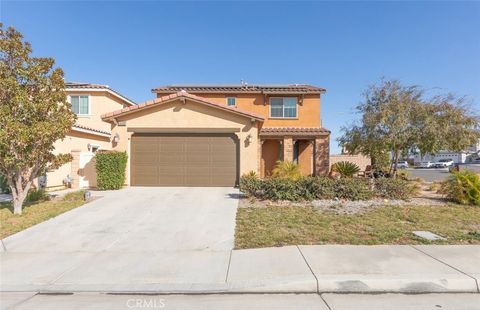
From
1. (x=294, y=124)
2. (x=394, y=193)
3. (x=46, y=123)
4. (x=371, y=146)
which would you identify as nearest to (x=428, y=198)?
(x=394, y=193)

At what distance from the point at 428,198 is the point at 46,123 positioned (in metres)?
13.2

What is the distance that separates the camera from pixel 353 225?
272 inches

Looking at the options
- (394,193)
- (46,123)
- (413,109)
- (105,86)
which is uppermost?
(105,86)

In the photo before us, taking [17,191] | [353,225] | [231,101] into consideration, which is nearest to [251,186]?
[353,225]

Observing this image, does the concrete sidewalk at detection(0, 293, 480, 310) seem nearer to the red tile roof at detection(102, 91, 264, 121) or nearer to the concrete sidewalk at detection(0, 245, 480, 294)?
the concrete sidewalk at detection(0, 245, 480, 294)

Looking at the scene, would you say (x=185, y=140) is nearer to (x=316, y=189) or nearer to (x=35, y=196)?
(x=35, y=196)

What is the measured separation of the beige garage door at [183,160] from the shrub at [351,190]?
16.8 ft

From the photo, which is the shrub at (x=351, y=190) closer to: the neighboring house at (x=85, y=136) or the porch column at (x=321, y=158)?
the porch column at (x=321, y=158)

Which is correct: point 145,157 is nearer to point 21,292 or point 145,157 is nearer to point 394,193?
point 21,292

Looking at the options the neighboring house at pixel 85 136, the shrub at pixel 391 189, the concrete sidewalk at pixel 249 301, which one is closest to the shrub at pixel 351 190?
the shrub at pixel 391 189

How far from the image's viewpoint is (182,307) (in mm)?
3555

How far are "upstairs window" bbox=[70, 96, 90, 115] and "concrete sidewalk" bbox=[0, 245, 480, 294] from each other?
15.1 meters

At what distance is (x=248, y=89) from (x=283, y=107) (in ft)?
8.70

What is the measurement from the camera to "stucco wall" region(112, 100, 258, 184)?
13.3 m
